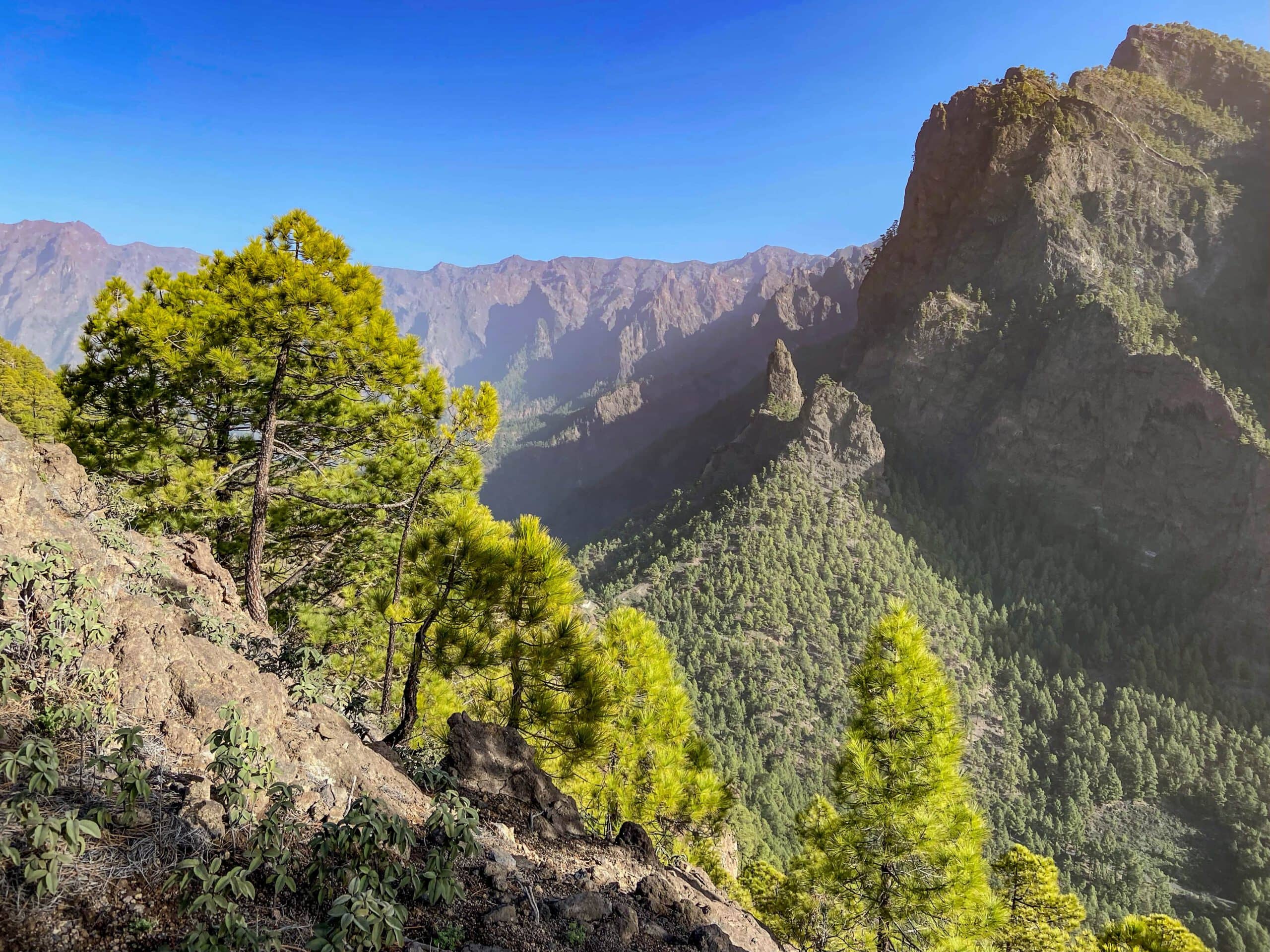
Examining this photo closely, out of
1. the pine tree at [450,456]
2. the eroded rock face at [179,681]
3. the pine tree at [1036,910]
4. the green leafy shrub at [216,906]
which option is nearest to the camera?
the green leafy shrub at [216,906]

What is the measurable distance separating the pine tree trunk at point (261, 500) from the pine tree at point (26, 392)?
19.8 meters

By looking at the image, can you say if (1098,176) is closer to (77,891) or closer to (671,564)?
(671,564)

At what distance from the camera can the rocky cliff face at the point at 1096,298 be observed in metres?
78.5

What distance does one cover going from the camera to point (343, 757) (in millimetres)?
4797

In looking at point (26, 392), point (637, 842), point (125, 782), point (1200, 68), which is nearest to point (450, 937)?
point (125, 782)

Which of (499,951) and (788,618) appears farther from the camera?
(788,618)

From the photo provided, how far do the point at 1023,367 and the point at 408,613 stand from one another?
109768 mm

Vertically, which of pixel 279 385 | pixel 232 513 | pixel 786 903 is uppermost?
pixel 279 385

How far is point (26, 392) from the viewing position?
31.9 m

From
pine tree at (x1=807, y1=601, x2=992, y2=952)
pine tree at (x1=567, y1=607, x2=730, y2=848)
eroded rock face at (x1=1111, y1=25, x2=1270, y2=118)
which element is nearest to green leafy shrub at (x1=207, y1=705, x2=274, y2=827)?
pine tree at (x1=567, y1=607, x2=730, y2=848)

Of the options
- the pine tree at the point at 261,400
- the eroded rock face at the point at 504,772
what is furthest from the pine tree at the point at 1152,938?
the pine tree at the point at 261,400

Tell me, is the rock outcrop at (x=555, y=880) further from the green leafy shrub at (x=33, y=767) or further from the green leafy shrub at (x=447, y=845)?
the green leafy shrub at (x=33, y=767)

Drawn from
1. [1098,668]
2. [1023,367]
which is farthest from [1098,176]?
[1098,668]

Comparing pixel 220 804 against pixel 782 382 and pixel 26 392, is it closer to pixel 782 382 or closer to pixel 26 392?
pixel 26 392
